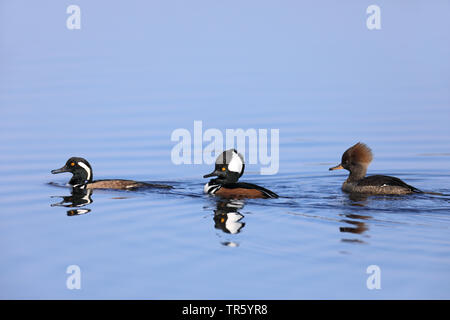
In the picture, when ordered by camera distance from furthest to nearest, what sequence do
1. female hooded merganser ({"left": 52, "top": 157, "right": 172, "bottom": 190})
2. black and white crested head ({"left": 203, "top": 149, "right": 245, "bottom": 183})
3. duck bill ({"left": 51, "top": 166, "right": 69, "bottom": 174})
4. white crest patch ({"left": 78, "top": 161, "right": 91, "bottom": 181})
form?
1. duck bill ({"left": 51, "top": 166, "right": 69, "bottom": 174})
2. white crest patch ({"left": 78, "top": 161, "right": 91, "bottom": 181})
3. female hooded merganser ({"left": 52, "top": 157, "right": 172, "bottom": 190})
4. black and white crested head ({"left": 203, "top": 149, "right": 245, "bottom": 183})

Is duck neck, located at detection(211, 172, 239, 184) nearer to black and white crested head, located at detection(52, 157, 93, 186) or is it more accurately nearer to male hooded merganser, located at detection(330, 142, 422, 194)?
male hooded merganser, located at detection(330, 142, 422, 194)

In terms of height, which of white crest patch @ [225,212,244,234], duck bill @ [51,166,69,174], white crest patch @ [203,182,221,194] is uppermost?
duck bill @ [51,166,69,174]

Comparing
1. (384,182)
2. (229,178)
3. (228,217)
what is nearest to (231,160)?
(229,178)

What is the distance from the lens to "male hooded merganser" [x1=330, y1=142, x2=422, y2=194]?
Answer: 13355 mm

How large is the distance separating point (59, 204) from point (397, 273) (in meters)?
6.03

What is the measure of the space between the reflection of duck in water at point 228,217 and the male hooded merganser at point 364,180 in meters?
2.05

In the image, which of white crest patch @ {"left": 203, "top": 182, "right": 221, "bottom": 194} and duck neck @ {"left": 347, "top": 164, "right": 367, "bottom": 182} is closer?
white crest patch @ {"left": 203, "top": 182, "right": 221, "bottom": 194}

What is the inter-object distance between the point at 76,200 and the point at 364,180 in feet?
15.1

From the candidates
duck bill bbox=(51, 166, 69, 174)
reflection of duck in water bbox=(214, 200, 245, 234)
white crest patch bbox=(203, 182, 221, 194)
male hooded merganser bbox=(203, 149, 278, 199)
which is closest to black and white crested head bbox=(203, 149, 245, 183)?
male hooded merganser bbox=(203, 149, 278, 199)

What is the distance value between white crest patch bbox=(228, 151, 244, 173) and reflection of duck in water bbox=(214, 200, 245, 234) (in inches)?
35.5

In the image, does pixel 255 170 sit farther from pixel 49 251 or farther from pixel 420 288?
pixel 420 288

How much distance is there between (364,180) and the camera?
1373cm

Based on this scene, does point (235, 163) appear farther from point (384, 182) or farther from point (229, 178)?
point (384, 182)

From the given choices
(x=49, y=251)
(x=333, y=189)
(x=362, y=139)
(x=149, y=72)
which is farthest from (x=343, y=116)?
(x=49, y=251)
